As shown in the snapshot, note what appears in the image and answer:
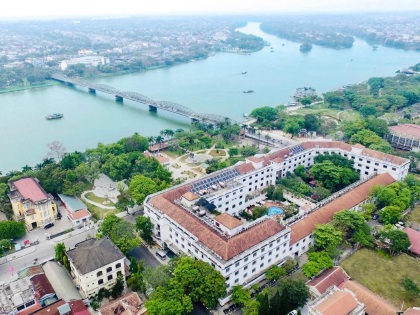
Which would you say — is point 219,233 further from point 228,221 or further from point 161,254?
point 161,254

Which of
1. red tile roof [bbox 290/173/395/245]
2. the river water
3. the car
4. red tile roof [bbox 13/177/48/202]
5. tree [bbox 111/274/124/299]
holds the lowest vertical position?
the river water

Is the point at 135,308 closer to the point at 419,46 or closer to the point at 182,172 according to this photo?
the point at 182,172

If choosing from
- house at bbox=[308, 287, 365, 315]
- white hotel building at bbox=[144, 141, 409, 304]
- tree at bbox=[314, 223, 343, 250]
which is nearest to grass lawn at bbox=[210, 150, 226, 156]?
white hotel building at bbox=[144, 141, 409, 304]

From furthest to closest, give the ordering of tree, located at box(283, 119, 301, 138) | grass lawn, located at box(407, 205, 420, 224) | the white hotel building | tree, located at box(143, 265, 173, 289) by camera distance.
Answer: tree, located at box(283, 119, 301, 138) → grass lawn, located at box(407, 205, 420, 224) → the white hotel building → tree, located at box(143, 265, 173, 289)

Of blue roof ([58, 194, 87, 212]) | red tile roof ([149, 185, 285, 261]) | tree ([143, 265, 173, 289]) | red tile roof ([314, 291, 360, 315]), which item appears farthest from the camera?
blue roof ([58, 194, 87, 212])

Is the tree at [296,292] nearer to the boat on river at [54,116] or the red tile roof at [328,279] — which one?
the red tile roof at [328,279]

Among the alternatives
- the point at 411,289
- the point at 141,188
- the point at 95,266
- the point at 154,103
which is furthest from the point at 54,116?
the point at 411,289

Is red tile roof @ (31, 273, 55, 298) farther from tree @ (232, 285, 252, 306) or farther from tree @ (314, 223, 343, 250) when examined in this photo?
tree @ (314, 223, 343, 250)

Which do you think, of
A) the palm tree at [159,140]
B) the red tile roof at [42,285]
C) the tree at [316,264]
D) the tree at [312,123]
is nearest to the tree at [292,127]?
the tree at [312,123]
